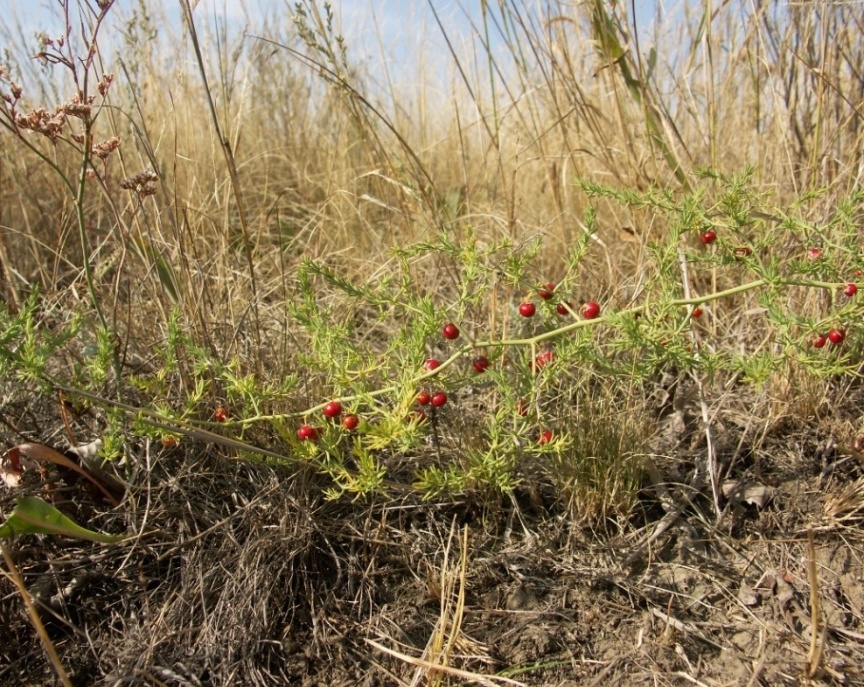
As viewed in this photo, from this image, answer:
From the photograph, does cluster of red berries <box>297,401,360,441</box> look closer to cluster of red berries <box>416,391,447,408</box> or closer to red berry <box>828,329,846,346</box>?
cluster of red berries <box>416,391,447,408</box>

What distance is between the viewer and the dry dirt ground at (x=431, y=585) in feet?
3.42

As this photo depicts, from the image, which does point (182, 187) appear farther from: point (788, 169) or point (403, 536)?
point (788, 169)

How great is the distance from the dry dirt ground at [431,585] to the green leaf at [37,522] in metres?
0.13

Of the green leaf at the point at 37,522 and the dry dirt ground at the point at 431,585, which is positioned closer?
the green leaf at the point at 37,522

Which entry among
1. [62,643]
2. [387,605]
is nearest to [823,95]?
[387,605]

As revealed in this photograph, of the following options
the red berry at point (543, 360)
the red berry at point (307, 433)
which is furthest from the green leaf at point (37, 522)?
the red berry at point (543, 360)

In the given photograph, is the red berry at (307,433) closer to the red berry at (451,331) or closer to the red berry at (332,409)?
the red berry at (332,409)

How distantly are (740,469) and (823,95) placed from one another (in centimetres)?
96

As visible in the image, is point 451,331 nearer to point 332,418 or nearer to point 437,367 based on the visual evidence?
point 437,367

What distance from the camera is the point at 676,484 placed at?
129cm

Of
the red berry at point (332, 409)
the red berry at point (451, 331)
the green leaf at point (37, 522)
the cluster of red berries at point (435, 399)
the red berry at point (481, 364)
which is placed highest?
the red berry at point (451, 331)

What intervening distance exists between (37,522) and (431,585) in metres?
0.59

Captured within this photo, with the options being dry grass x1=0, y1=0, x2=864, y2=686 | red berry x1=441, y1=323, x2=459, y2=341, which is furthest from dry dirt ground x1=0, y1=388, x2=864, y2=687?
red berry x1=441, y1=323, x2=459, y2=341

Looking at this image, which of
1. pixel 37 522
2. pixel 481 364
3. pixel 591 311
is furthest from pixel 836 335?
pixel 37 522
